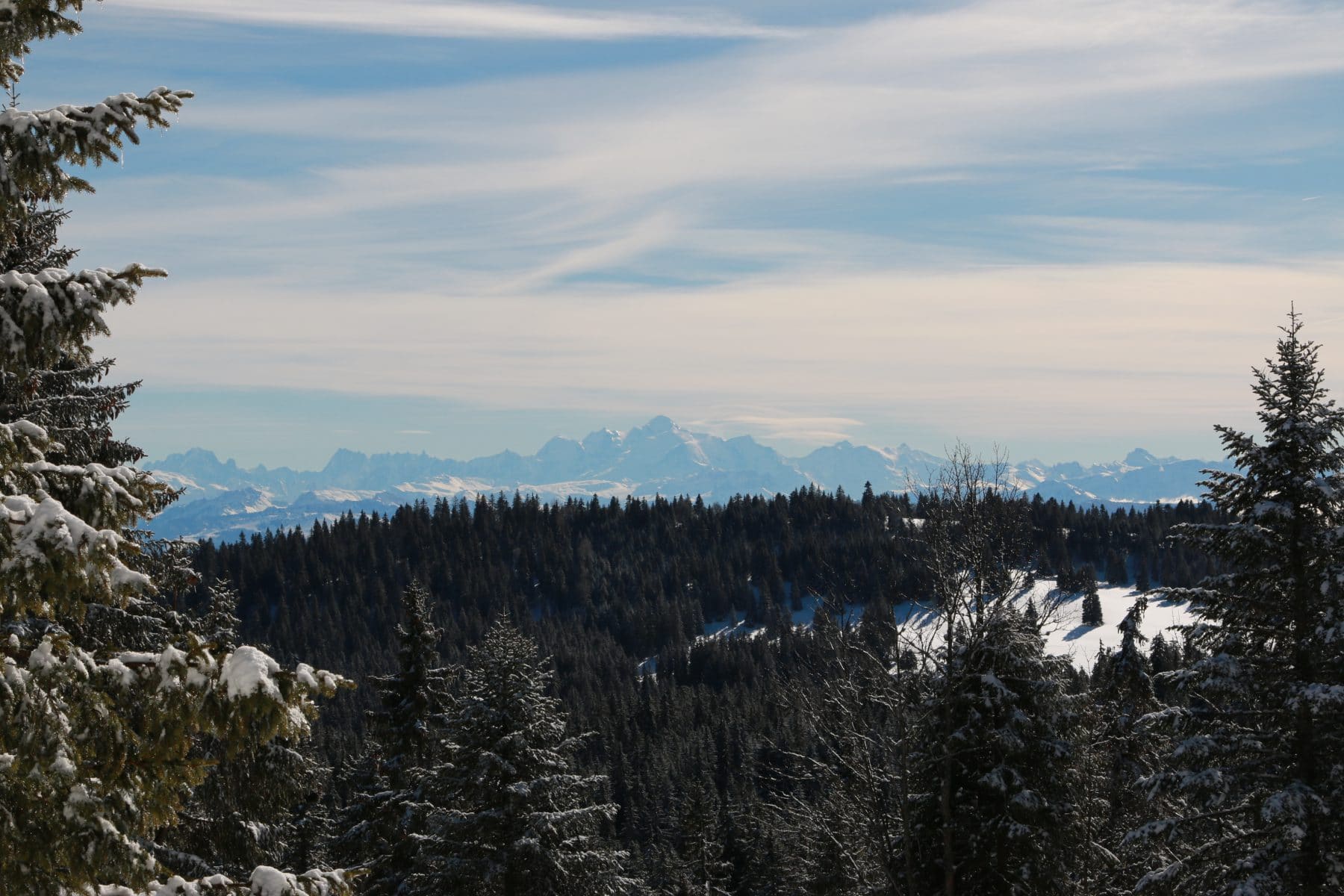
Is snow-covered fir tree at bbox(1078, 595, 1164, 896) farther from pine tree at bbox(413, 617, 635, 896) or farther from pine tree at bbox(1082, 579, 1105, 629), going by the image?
pine tree at bbox(1082, 579, 1105, 629)

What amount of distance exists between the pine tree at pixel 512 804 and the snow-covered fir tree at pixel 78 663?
665 inches

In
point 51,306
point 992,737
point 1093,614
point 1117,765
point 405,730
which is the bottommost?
point 1093,614

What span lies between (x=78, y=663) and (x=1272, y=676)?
15656 millimetres

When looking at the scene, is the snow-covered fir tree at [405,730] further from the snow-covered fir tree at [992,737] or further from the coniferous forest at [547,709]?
the snow-covered fir tree at [992,737]

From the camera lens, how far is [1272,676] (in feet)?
50.0

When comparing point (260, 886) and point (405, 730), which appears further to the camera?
point (405, 730)

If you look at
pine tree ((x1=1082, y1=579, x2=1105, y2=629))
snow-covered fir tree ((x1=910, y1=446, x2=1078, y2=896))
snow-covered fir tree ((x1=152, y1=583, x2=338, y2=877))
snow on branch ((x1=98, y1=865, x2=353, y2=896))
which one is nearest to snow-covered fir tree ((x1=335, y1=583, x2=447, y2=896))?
snow-covered fir tree ((x1=152, y1=583, x2=338, y2=877))

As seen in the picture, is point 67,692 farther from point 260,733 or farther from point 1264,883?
point 1264,883

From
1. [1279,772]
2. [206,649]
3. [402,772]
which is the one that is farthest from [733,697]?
[206,649]

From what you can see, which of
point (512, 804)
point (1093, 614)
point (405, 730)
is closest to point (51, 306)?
point (512, 804)

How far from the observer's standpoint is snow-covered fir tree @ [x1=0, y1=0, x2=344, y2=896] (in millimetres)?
6125

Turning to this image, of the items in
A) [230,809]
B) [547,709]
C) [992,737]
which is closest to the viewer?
[230,809]

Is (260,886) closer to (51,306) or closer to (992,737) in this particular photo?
(51,306)

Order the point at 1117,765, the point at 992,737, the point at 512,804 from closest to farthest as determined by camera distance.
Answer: the point at 992,737 → the point at 512,804 → the point at 1117,765
